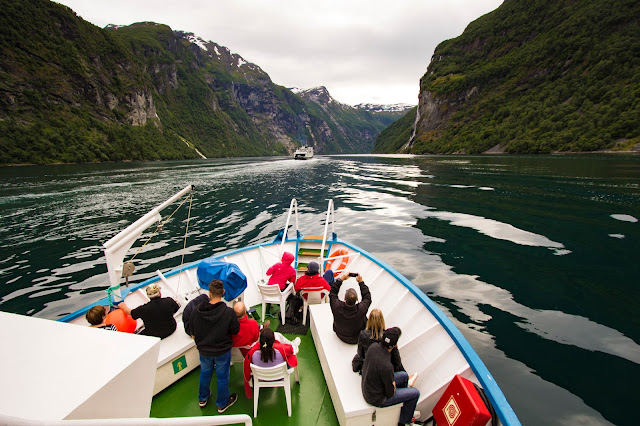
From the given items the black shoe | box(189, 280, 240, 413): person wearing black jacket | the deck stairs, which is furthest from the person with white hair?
the deck stairs

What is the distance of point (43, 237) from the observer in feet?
60.3

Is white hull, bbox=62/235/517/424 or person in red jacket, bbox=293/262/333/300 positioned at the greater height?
person in red jacket, bbox=293/262/333/300

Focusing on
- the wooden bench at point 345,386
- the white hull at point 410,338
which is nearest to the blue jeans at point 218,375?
the white hull at point 410,338

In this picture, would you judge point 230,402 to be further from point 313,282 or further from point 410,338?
point 410,338

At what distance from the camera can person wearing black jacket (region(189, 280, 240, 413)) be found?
462 cm

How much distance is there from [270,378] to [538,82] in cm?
15784

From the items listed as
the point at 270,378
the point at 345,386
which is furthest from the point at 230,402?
the point at 345,386

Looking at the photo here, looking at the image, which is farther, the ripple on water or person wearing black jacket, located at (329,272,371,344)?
the ripple on water

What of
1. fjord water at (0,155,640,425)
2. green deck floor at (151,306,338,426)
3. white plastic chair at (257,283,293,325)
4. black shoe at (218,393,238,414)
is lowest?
fjord water at (0,155,640,425)

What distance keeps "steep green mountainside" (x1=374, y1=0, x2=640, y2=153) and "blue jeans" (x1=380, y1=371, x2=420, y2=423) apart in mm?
91154

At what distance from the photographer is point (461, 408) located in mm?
3977

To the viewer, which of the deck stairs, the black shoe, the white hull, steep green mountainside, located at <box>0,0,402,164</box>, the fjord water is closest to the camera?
the white hull

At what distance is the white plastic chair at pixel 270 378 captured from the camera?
15.0 feet

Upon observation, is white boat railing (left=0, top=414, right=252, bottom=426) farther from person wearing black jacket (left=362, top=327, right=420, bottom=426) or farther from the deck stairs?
the deck stairs
